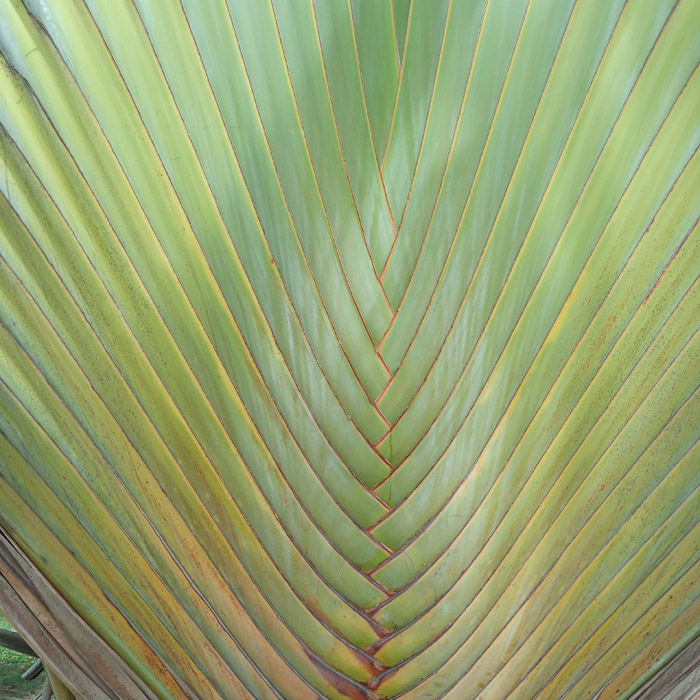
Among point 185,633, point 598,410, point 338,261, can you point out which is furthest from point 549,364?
point 185,633

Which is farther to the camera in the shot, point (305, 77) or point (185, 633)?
point (185, 633)

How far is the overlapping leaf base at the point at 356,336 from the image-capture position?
0.53 metres

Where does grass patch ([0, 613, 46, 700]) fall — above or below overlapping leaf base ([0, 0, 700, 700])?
above

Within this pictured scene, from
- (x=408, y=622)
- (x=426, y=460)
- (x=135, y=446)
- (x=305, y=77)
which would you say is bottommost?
(x=408, y=622)

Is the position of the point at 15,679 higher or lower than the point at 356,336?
higher

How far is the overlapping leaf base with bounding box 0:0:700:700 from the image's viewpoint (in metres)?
0.53

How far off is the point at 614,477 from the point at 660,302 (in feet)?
0.55

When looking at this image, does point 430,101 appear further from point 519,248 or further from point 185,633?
point 185,633

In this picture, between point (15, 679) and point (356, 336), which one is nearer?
point (356, 336)

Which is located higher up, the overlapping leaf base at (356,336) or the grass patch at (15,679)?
the grass patch at (15,679)

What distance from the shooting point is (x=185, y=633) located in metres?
0.64

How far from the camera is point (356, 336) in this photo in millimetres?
585

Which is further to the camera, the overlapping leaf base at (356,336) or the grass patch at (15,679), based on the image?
the grass patch at (15,679)

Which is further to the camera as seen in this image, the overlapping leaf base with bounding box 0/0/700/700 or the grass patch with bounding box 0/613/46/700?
the grass patch with bounding box 0/613/46/700
